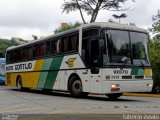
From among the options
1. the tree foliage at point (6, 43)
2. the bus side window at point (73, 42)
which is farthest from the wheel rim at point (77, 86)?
the tree foliage at point (6, 43)

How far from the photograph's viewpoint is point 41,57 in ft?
Result: 79.8

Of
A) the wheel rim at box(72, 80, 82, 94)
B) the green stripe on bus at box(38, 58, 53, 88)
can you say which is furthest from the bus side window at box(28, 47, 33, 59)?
the wheel rim at box(72, 80, 82, 94)

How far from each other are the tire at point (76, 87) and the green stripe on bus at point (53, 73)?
1553mm

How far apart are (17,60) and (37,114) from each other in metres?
16.7

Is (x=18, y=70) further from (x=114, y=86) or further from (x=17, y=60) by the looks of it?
(x=114, y=86)

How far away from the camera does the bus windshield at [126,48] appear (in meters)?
18.1

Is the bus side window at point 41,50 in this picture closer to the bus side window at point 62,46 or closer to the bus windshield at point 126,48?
the bus side window at point 62,46

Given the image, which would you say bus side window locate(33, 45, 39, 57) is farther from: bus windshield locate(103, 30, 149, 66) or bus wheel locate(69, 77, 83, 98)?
bus windshield locate(103, 30, 149, 66)

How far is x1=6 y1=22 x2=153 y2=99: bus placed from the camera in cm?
1806

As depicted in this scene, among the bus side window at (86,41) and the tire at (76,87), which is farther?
the tire at (76,87)

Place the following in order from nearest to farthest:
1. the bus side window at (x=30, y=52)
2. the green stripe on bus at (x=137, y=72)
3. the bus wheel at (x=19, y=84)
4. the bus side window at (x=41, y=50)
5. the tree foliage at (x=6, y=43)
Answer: the green stripe on bus at (x=137, y=72) < the bus side window at (x=41, y=50) < the bus side window at (x=30, y=52) < the bus wheel at (x=19, y=84) < the tree foliage at (x=6, y=43)

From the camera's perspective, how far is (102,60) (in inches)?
708

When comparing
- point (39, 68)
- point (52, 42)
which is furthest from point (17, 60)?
→ point (52, 42)

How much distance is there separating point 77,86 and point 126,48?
10.5 ft
